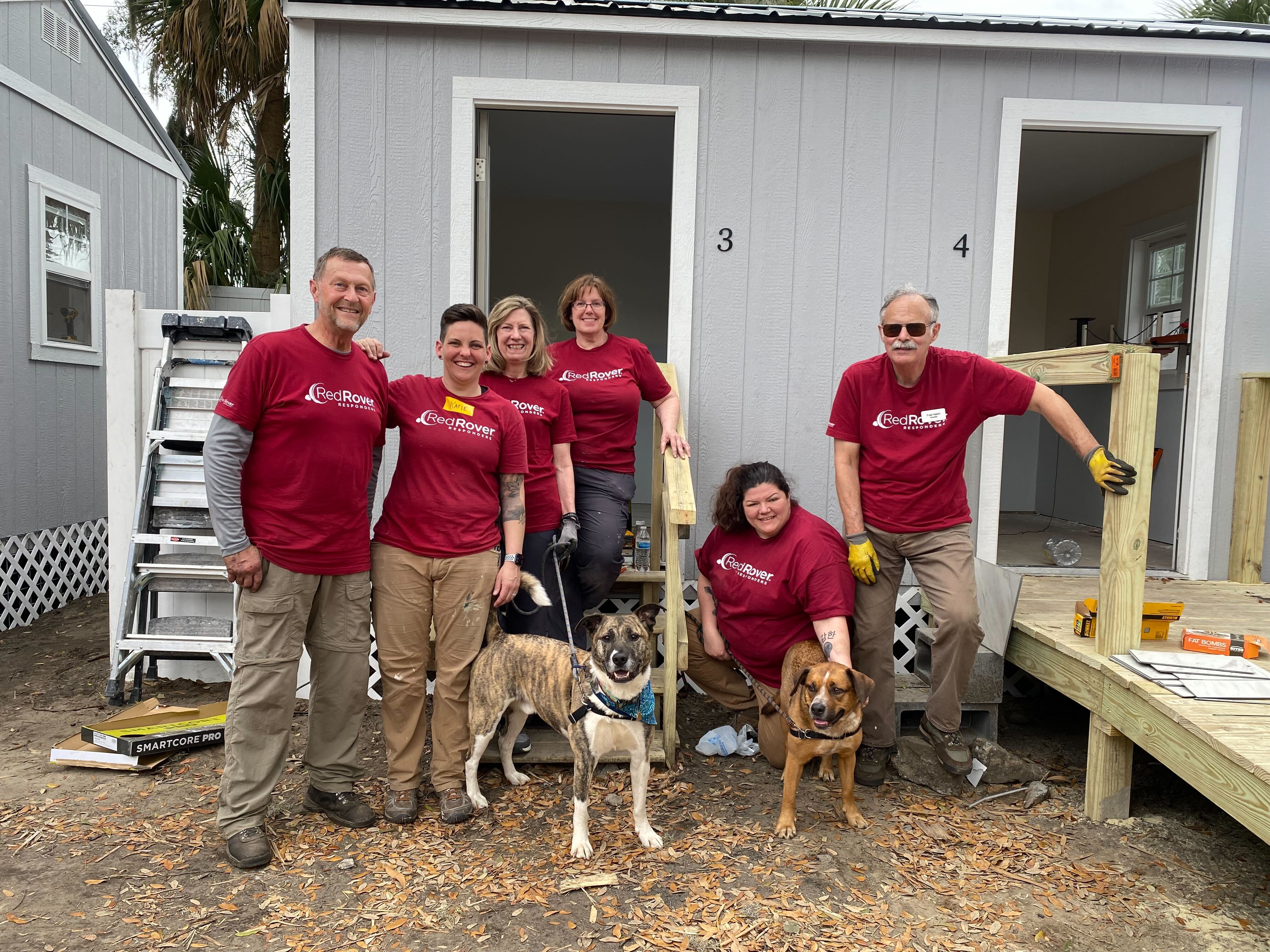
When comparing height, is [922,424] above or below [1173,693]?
above

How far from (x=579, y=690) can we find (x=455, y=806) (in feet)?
2.33

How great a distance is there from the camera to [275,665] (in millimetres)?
2877

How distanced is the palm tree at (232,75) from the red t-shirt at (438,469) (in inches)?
394

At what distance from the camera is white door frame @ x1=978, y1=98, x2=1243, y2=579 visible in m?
4.66

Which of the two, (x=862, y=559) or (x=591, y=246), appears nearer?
(x=862, y=559)

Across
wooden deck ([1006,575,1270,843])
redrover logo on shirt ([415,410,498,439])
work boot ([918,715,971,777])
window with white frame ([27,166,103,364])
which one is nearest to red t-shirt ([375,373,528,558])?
redrover logo on shirt ([415,410,498,439])

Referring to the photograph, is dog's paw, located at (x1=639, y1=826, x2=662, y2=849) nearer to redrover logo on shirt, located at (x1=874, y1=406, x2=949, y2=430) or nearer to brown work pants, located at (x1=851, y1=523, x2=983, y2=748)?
brown work pants, located at (x1=851, y1=523, x2=983, y2=748)

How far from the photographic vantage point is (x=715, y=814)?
3.34 metres

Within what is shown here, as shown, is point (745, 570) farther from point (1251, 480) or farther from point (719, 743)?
point (1251, 480)

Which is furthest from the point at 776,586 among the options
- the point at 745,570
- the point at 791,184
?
the point at 791,184

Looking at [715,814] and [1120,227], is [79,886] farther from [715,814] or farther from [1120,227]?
[1120,227]

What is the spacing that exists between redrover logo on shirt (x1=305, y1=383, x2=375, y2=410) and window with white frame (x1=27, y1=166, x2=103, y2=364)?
5248mm

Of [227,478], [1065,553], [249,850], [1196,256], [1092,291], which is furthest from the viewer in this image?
[1092,291]

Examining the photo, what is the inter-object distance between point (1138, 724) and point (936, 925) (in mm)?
1113
